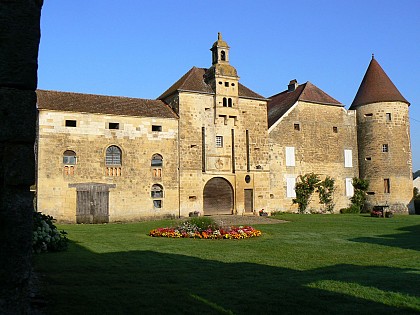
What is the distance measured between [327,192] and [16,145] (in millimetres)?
33090

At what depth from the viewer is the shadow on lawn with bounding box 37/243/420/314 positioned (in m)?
5.97

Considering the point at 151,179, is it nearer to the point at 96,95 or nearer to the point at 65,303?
the point at 96,95

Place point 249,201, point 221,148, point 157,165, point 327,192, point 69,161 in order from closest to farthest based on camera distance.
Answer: point 69,161
point 157,165
point 221,148
point 249,201
point 327,192

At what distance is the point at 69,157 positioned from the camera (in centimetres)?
2562

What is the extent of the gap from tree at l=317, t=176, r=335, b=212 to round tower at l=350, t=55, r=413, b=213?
3451mm

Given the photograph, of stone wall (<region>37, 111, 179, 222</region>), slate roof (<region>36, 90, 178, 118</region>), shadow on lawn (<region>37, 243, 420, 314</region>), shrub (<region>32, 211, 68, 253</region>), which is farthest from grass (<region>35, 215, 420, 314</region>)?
slate roof (<region>36, 90, 178, 118</region>)

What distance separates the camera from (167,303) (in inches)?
245

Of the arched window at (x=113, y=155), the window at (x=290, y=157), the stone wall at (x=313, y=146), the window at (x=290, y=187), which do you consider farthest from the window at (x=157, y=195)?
the window at (x=290, y=157)

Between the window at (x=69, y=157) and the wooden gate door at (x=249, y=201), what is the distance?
12.0m

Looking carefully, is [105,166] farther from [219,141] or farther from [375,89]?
[375,89]

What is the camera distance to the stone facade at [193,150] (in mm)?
25594

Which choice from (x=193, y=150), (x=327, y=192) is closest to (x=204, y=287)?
(x=193, y=150)

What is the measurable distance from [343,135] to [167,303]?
32.3 meters

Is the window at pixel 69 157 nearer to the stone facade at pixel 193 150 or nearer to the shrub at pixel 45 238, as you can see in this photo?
the stone facade at pixel 193 150
